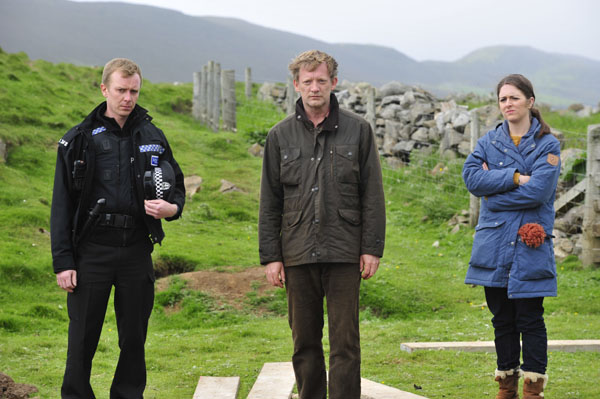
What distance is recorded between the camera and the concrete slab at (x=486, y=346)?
23.0 ft

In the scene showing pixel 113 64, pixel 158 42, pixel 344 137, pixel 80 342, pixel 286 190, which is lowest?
pixel 80 342

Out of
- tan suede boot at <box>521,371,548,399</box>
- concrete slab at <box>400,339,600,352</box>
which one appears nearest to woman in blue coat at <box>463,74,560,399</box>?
tan suede boot at <box>521,371,548,399</box>

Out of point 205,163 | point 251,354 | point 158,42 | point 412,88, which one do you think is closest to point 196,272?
point 251,354

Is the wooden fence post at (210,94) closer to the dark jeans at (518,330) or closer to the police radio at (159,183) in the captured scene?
the police radio at (159,183)

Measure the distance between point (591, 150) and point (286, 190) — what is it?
6701 millimetres

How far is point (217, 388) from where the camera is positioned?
235 inches

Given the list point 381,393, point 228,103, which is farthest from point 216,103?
point 381,393

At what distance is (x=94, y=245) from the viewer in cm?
484

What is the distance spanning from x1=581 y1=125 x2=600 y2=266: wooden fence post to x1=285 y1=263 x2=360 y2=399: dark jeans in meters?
6.40

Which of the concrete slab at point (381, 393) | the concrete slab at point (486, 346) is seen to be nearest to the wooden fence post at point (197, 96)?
the concrete slab at point (486, 346)

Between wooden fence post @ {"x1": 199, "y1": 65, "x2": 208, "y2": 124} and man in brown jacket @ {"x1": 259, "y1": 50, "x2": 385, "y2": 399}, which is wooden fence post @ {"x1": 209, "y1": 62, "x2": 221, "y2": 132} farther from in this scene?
man in brown jacket @ {"x1": 259, "y1": 50, "x2": 385, "y2": 399}

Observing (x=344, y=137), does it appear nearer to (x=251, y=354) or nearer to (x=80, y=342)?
(x=80, y=342)

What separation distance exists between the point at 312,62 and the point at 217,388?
2705 millimetres

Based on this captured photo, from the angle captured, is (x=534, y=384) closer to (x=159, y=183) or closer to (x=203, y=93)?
(x=159, y=183)
